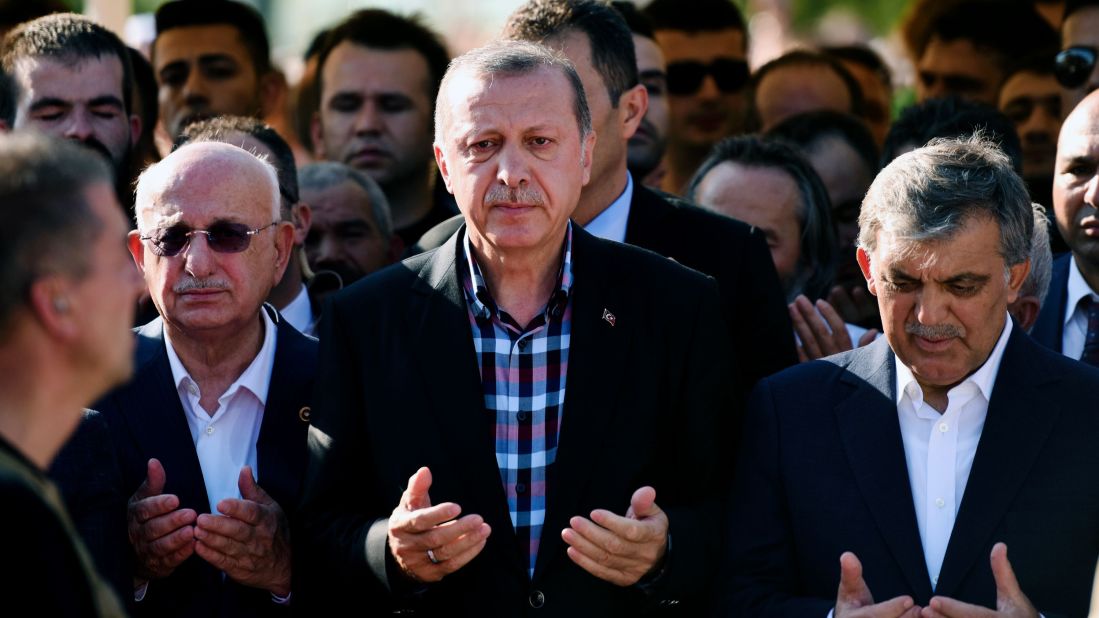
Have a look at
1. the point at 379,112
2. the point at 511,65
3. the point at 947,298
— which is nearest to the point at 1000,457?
the point at 947,298

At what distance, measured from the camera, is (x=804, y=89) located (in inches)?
333

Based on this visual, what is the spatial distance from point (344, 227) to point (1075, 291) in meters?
2.98

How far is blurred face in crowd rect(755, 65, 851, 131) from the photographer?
8406mm

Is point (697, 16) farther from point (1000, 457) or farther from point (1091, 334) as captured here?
point (1000, 457)

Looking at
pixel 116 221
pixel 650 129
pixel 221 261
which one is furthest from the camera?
pixel 650 129

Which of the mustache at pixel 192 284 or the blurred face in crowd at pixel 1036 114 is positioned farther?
the blurred face in crowd at pixel 1036 114

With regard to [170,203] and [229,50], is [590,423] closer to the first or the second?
[170,203]

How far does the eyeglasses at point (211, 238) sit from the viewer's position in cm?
456

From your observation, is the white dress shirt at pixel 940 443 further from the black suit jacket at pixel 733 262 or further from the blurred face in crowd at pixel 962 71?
the blurred face in crowd at pixel 962 71

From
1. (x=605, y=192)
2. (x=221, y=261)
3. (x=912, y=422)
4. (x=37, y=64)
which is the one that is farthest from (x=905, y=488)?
(x=37, y=64)

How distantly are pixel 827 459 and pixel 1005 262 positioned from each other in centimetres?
71

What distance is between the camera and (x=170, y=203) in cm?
457

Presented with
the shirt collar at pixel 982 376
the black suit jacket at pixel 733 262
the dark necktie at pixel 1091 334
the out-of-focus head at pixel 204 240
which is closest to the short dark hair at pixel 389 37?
the black suit jacket at pixel 733 262

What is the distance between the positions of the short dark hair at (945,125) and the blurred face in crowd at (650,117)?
1124 millimetres
